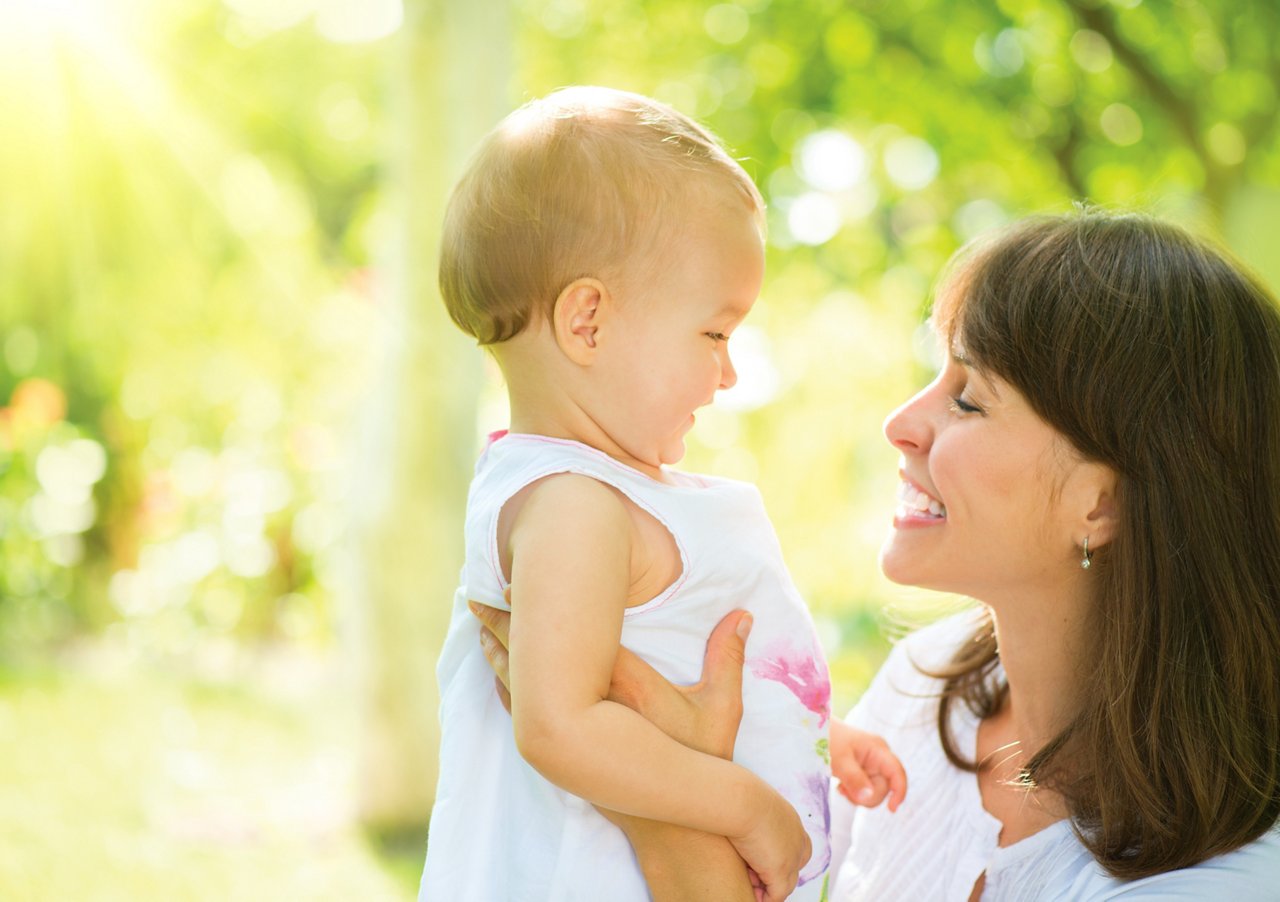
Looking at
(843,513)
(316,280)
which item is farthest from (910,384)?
(316,280)

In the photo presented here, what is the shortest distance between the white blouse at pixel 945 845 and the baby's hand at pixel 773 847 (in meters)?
0.40

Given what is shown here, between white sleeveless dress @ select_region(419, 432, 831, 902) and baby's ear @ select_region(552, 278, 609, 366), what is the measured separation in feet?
0.41

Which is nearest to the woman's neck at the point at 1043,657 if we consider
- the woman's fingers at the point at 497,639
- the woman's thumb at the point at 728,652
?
the woman's thumb at the point at 728,652

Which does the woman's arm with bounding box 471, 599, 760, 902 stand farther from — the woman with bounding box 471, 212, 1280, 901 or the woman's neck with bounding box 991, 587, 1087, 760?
the woman's neck with bounding box 991, 587, 1087, 760

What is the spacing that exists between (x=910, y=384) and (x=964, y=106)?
64.4 inches

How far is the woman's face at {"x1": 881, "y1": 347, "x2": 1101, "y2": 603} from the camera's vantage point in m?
1.81

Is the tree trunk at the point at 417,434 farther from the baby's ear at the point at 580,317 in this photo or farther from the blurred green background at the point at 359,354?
the baby's ear at the point at 580,317

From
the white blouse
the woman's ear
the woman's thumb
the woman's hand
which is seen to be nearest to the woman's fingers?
the woman's hand

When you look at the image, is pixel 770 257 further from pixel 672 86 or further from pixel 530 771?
pixel 530 771

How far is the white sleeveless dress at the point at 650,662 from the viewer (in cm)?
161

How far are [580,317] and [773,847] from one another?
74cm

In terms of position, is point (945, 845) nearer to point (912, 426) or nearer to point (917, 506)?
point (917, 506)

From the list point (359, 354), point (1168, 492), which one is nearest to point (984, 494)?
point (1168, 492)

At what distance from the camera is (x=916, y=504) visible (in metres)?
1.93
